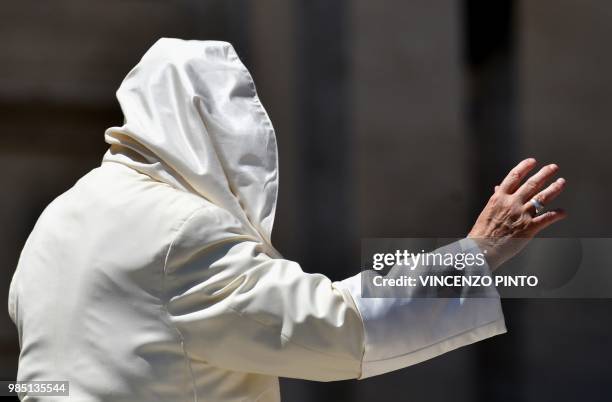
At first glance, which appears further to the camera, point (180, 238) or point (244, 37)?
point (244, 37)

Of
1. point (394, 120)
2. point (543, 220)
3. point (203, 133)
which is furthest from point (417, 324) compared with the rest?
point (394, 120)

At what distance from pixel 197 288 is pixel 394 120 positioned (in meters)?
2.37

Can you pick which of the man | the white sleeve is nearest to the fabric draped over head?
the man

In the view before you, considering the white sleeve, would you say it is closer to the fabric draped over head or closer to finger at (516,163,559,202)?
finger at (516,163,559,202)

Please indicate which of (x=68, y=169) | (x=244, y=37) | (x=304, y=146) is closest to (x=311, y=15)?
(x=244, y=37)

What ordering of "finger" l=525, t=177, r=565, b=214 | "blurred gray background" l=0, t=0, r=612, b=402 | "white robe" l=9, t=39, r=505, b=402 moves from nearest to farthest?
"white robe" l=9, t=39, r=505, b=402 → "finger" l=525, t=177, r=565, b=214 → "blurred gray background" l=0, t=0, r=612, b=402

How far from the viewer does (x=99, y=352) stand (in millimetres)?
1801

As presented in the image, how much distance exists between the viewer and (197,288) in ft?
5.64

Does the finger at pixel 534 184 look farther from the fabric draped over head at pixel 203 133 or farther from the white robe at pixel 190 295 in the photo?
the fabric draped over head at pixel 203 133

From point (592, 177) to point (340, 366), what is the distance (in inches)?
96.9

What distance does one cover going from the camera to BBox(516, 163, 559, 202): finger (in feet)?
6.01

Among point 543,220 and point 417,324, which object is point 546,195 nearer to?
point 543,220

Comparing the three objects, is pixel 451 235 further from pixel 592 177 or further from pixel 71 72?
pixel 71 72

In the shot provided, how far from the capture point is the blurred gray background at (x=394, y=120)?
3848 mm
